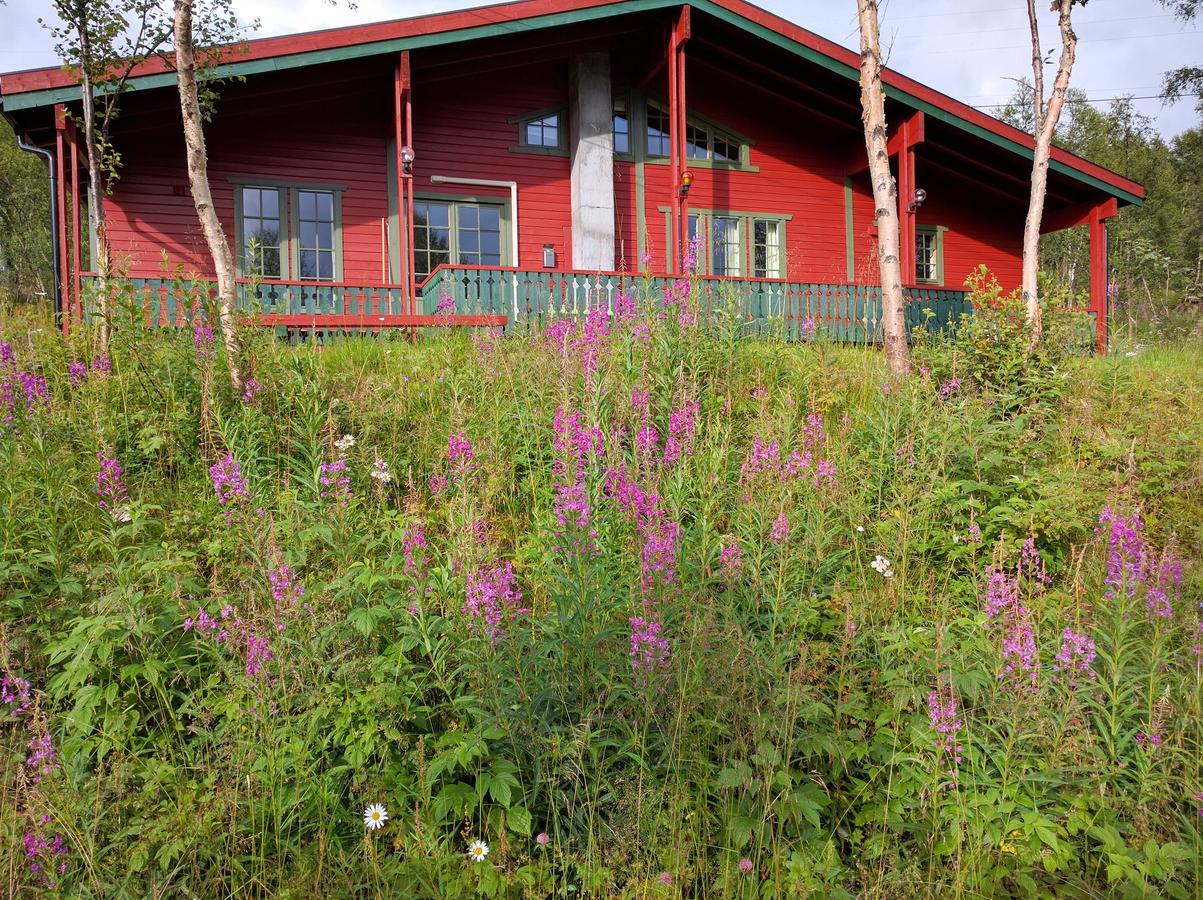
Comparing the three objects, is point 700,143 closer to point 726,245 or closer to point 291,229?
point 726,245

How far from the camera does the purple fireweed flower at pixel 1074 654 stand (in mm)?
2658

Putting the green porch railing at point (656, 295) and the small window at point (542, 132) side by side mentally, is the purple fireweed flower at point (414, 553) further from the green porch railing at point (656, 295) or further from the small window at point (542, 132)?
the small window at point (542, 132)

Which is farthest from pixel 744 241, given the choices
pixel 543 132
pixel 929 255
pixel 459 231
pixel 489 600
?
pixel 489 600

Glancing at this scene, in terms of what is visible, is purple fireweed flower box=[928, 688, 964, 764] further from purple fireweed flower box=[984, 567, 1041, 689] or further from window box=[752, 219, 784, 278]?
window box=[752, 219, 784, 278]

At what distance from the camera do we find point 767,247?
1510 centimetres

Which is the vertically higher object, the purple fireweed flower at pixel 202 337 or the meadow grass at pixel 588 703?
the purple fireweed flower at pixel 202 337

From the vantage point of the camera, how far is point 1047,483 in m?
4.77

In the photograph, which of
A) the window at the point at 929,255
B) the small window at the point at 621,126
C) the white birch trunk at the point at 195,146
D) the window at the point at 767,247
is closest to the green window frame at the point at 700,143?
the small window at the point at 621,126

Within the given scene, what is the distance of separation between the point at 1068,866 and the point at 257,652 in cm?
285

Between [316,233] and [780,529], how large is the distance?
38.5 ft

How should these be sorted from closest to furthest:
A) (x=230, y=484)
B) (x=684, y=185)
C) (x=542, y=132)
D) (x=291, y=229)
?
(x=230, y=484), (x=684, y=185), (x=291, y=229), (x=542, y=132)

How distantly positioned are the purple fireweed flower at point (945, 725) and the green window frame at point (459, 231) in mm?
11586

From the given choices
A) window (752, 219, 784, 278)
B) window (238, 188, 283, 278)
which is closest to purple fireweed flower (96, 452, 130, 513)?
window (238, 188, 283, 278)

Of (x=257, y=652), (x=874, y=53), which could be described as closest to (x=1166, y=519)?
(x=874, y=53)
